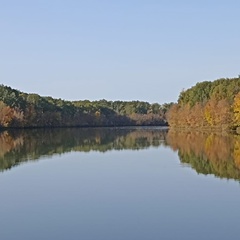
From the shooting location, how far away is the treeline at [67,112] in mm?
90062

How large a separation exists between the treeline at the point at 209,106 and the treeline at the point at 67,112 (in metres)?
29.0

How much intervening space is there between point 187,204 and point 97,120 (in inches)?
4702

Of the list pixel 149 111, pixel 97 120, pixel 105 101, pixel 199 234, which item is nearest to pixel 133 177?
pixel 199 234

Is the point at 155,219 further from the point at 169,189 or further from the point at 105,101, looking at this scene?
the point at 105,101

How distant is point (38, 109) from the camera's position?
346ft

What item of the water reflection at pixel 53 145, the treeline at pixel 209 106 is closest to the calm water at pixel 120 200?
the water reflection at pixel 53 145

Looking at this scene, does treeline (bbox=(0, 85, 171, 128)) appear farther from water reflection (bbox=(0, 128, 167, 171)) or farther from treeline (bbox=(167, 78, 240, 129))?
water reflection (bbox=(0, 128, 167, 171))

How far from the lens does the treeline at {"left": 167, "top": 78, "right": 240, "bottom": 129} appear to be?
213ft

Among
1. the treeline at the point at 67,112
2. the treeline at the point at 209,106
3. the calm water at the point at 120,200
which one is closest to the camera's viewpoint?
the calm water at the point at 120,200

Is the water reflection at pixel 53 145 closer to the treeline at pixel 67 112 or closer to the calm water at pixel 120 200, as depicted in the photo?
the calm water at pixel 120 200


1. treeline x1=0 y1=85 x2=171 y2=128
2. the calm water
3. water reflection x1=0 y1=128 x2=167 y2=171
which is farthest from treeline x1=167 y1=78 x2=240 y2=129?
the calm water

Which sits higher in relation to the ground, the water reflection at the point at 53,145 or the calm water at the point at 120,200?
the water reflection at the point at 53,145

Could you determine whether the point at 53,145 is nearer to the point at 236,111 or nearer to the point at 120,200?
the point at 120,200

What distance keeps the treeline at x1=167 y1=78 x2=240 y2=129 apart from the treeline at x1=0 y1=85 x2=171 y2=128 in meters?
29.0
